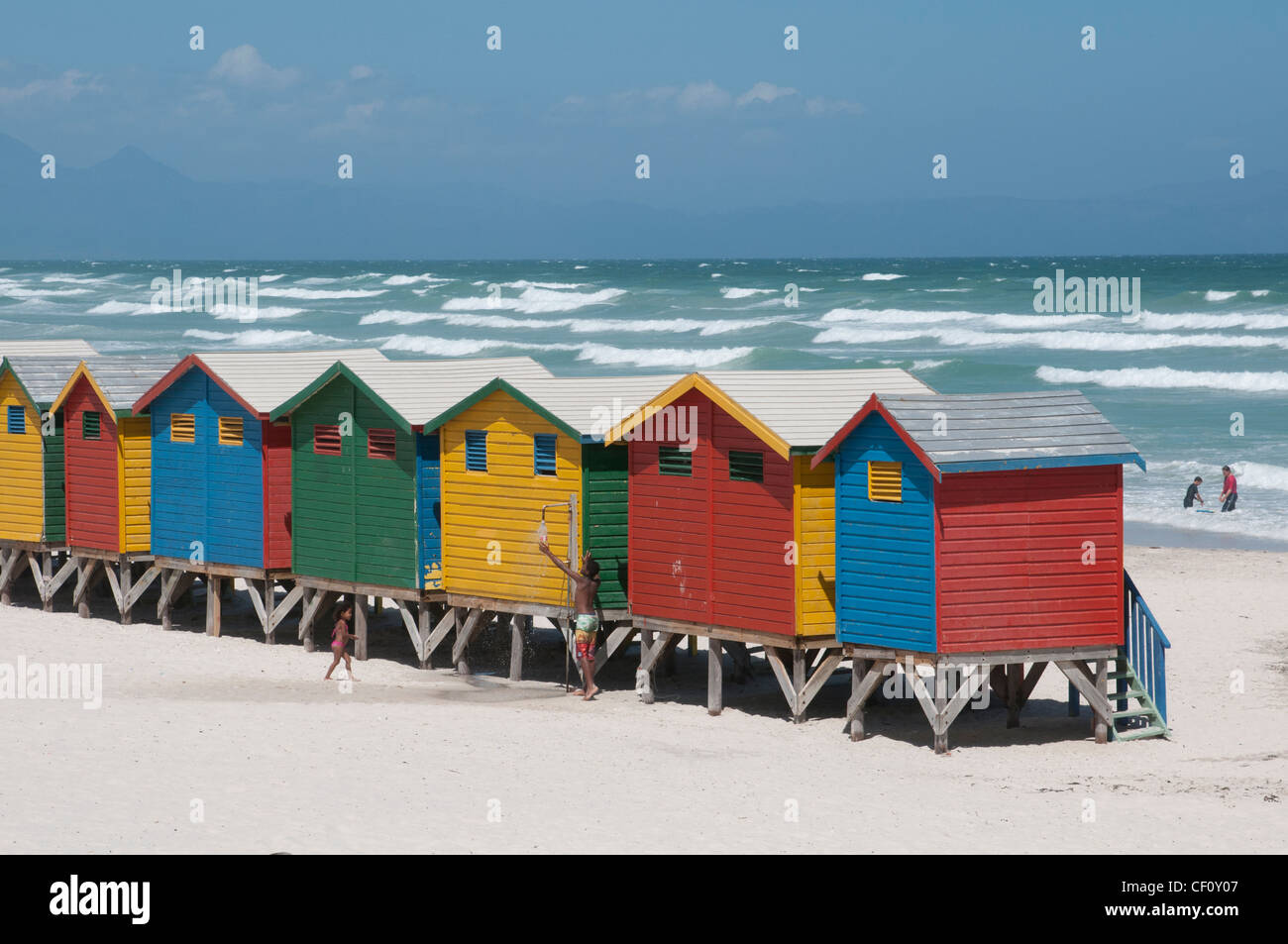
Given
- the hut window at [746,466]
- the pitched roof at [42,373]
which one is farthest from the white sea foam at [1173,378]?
the hut window at [746,466]

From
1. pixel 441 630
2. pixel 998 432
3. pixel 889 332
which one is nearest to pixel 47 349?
pixel 441 630

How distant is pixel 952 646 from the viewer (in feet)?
59.7

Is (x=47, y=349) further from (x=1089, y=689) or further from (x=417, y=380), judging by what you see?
(x=1089, y=689)

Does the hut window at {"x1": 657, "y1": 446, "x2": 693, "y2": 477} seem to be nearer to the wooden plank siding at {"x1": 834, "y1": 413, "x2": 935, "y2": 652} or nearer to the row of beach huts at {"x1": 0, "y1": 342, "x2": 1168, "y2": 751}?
the row of beach huts at {"x1": 0, "y1": 342, "x2": 1168, "y2": 751}

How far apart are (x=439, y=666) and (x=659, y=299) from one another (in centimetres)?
8233

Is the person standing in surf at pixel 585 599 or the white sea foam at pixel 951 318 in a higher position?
the white sea foam at pixel 951 318

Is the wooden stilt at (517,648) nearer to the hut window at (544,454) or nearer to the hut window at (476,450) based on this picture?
the hut window at (476,450)

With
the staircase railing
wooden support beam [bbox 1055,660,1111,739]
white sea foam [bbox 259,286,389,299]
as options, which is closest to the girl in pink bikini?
wooden support beam [bbox 1055,660,1111,739]

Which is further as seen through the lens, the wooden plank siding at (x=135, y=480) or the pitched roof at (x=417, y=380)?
the wooden plank siding at (x=135, y=480)

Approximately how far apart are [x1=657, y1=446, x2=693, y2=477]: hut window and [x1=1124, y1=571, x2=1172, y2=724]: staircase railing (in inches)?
207

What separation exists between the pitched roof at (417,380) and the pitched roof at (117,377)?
3.57 metres

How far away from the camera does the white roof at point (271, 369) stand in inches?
987
